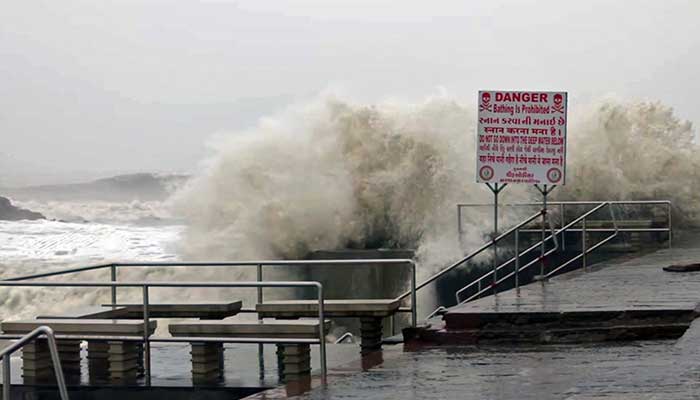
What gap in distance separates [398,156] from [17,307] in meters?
11.3

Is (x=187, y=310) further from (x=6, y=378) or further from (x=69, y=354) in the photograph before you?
(x=6, y=378)

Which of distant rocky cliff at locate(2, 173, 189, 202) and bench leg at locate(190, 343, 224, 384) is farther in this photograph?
distant rocky cliff at locate(2, 173, 189, 202)

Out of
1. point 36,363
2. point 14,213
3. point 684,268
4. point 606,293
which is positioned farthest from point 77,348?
point 14,213

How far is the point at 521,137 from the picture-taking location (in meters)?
14.8

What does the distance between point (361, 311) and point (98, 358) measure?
256cm

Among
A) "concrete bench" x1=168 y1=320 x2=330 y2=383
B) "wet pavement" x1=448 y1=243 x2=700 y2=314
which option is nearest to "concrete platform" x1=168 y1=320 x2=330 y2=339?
"concrete bench" x1=168 y1=320 x2=330 y2=383

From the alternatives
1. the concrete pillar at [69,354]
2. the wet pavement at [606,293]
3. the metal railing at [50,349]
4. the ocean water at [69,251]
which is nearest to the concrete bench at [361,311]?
the wet pavement at [606,293]

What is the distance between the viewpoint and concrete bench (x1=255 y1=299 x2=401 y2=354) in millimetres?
12031

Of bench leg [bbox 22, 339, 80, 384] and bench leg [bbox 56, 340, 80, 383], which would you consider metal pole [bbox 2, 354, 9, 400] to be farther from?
bench leg [bbox 56, 340, 80, 383]

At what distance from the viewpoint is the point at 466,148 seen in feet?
114

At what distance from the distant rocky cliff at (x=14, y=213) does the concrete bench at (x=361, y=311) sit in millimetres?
56999

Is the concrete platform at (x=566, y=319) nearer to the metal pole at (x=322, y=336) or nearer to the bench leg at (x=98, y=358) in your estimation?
the metal pole at (x=322, y=336)

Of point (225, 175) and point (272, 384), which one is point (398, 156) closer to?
point (225, 175)

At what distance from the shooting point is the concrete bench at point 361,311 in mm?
12031
